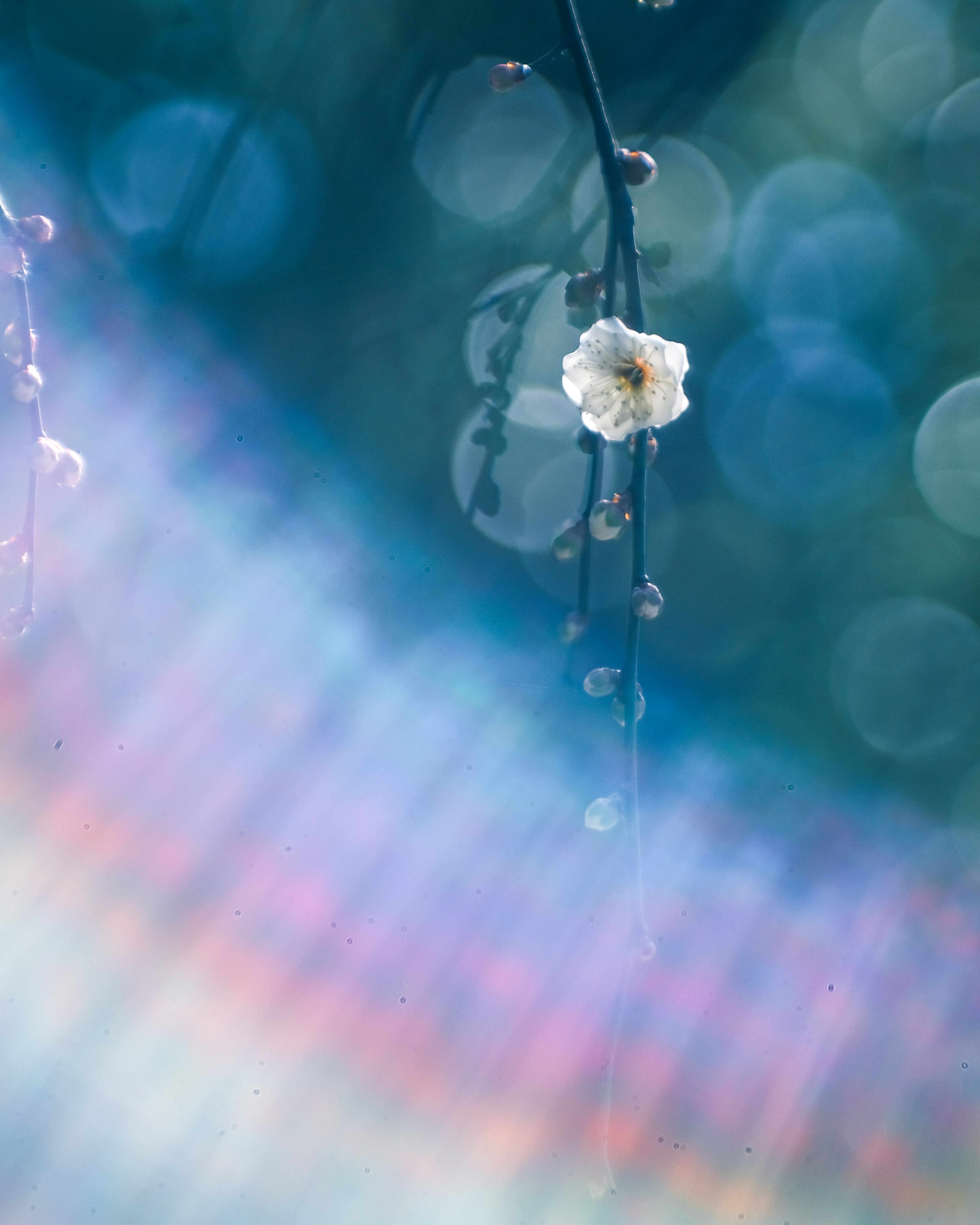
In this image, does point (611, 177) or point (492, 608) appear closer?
point (611, 177)

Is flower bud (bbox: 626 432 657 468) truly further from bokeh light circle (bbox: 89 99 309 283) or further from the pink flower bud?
bokeh light circle (bbox: 89 99 309 283)

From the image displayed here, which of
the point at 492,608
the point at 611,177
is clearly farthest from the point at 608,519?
the point at 492,608

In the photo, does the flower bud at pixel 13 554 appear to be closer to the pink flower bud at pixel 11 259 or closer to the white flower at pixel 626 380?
the pink flower bud at pixel 11 259

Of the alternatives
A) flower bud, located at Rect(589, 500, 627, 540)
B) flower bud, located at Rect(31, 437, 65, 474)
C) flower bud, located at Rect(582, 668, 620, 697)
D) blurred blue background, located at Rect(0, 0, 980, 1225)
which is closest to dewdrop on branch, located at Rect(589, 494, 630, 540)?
flower bud, located at Rect(589, 500, 627, 540)

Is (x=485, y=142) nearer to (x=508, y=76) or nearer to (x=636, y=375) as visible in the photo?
(x=508, y=76)

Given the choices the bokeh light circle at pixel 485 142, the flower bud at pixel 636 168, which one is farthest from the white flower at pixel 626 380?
the bokeh light circle at pixel 485 142
